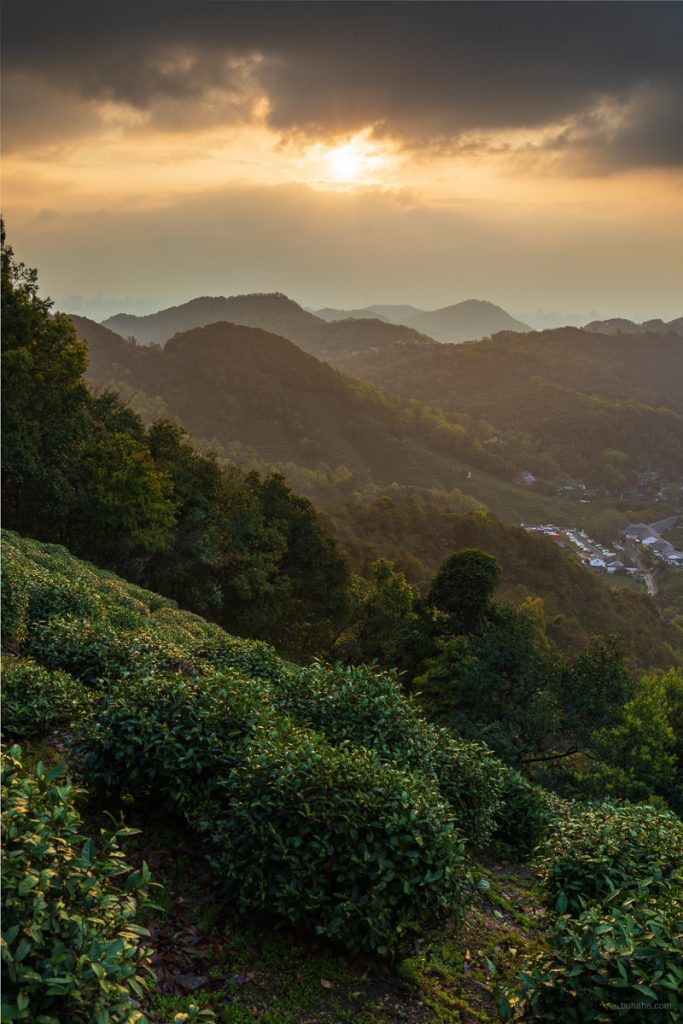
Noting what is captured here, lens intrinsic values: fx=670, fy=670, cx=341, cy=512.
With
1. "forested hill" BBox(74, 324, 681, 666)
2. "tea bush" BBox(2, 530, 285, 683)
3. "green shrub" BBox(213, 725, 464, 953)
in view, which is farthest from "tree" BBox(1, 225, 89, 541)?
"forested hill" BBox(74, 324, 681, 666)

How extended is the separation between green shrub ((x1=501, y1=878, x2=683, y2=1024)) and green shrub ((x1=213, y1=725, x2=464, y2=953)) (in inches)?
31.6

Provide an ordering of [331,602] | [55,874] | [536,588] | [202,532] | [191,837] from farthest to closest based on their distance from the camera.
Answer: [536,588] → [331,602] → [202,532] → [191,837] → [55,874]

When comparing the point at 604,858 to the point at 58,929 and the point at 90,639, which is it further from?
the point at 90,639

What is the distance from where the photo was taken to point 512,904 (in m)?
6.93

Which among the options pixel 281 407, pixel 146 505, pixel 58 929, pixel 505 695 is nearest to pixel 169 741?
pixel 58 929

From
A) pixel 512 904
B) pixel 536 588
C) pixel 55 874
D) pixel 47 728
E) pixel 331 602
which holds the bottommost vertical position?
pixel 536 588

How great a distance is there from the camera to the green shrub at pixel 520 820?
8836 mm

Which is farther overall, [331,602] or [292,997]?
[331,602]

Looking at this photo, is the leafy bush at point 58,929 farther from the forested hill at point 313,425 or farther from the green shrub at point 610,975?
the forested hill at point 313,425

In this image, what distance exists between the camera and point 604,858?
543cm

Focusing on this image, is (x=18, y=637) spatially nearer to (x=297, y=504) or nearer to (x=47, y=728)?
(x=47, y=728)

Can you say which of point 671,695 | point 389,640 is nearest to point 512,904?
point 671,695

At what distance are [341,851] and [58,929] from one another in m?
2.24

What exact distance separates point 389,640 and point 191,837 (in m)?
24.3
